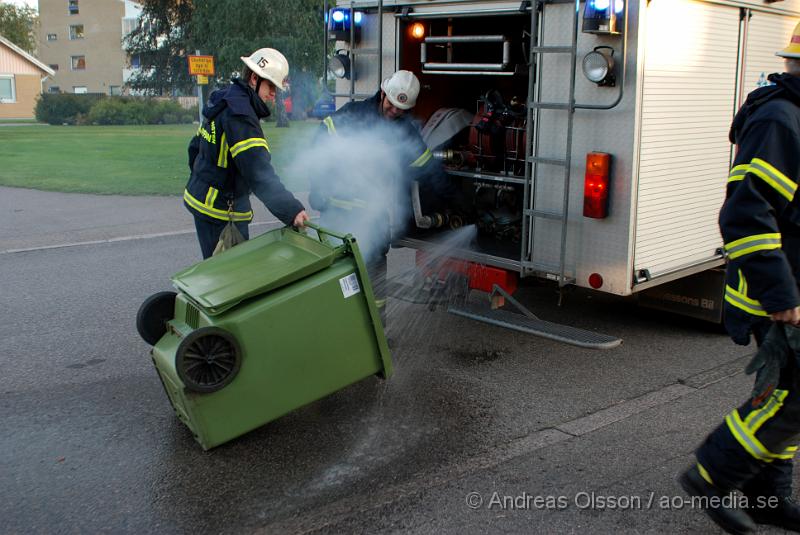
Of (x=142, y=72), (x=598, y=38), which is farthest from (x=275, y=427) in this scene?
(x=142, y=72)

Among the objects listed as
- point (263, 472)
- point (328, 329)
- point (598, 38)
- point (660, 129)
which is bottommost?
point (263, 472)

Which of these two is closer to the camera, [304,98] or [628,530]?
[628,530]

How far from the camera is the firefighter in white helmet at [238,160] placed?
440 cm

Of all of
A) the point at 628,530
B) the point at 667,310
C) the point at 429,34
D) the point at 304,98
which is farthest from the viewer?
the point at 304,98

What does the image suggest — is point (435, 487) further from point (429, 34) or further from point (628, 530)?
point (429, 34)

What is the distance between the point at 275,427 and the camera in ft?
13.7

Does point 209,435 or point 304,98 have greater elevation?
point 304,98

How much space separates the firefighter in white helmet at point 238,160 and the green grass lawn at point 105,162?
121 centimetres

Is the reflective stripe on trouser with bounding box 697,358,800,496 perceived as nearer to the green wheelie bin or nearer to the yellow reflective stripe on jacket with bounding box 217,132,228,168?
the green wheelie bin

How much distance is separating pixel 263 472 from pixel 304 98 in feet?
93.0

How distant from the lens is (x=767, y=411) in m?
2.95

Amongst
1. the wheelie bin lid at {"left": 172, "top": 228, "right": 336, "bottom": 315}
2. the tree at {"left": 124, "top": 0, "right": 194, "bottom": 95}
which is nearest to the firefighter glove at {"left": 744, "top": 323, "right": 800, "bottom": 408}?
the wheelie bin lid at {"left": 172, "top": 228, "right": 336, "bottom": 315}

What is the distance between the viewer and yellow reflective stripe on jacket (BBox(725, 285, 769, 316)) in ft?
9.84

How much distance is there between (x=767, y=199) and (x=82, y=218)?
9.17 m
